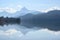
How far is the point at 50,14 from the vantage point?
103625mm

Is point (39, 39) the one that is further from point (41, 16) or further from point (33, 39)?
point (41, 16)

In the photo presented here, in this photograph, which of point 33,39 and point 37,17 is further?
point 37,17

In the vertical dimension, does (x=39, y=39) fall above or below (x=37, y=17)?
below

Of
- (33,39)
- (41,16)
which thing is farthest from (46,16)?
(33,39)

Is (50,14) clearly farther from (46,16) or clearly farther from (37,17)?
(37,17)

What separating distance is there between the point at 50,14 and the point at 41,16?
21.1 feet

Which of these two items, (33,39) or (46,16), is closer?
(33,39)

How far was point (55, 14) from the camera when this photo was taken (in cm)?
10294

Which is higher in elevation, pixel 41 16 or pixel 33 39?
pixel 41 16

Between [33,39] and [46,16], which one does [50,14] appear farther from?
[33,39]

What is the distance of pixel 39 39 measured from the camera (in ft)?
36.7

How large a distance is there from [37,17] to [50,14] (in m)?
9.84

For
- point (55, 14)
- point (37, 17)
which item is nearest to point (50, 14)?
point (55, 14)

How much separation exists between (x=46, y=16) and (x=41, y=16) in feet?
10.7
